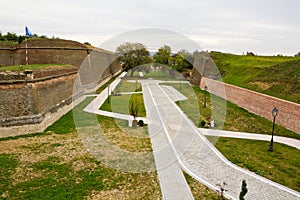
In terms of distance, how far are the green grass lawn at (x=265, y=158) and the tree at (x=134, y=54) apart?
61.6ft

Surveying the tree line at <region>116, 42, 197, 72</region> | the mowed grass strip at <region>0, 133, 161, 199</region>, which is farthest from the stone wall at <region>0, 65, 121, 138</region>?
the tree line at <region>116, 42, 197, 72</region>

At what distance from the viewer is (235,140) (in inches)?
373

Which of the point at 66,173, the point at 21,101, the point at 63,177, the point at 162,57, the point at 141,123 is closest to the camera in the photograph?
the point at 63,177

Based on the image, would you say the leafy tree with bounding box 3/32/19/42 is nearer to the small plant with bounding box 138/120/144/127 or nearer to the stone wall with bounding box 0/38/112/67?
the stone wall with bounding box 0/38/112/67

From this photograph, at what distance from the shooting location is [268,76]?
16734mm

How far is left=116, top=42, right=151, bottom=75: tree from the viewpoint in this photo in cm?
2802

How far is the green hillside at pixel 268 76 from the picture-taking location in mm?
13512

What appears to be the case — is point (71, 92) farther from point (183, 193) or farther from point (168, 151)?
point (183, 193)

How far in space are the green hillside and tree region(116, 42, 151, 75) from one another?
875 centimetres

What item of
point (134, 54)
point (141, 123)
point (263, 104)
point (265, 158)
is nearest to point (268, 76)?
point (263, 104)

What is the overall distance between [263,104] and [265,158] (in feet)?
18.0

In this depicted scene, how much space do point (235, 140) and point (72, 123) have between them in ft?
25.2

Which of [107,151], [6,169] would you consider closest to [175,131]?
[107,151]

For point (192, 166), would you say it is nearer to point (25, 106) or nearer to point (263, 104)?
point (263, 104)
